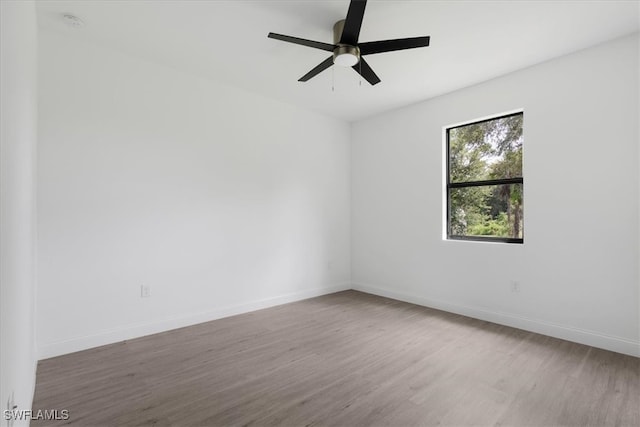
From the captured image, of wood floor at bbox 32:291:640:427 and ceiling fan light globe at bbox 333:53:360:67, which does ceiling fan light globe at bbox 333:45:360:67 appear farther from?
wood floor at bbox 32:291:640:427

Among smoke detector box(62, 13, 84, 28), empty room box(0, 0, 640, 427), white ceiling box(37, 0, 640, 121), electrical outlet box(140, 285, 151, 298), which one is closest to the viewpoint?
empty room box(0, 0, 640, 427)

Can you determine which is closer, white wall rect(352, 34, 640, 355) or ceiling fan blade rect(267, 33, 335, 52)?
ceiling fan blade rect(267, 33, 335, 52)

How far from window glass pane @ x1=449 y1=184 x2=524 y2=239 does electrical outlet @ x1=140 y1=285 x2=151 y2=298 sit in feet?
11.4

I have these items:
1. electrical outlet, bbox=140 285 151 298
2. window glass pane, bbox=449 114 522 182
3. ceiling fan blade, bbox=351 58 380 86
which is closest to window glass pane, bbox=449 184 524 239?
window glass pane, bbox=449 114 522 182

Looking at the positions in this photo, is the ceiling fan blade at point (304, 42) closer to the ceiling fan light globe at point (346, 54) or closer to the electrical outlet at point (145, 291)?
the ceiling fan light globe at point (346, 54)

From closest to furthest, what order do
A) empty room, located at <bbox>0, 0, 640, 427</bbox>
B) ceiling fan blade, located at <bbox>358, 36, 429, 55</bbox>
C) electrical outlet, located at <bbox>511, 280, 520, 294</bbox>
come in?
empty room, located at <bbox>0, 0, 640, 427</bbox>, ceiling fan blade, located at <bbox>358, 36, 429, 55</bbox>, electrical outlet, located at <bbox>511, 280, 520, 294</bbox>

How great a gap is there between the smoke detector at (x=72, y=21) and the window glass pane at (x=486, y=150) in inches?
153

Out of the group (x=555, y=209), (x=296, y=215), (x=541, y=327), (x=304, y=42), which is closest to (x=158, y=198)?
(x=296, y=215)

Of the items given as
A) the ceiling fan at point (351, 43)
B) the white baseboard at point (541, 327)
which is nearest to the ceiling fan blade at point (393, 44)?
the ceiling fan at point (351, 43)

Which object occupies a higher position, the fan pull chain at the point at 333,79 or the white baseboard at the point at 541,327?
the fan pull chain at the point at 333,79

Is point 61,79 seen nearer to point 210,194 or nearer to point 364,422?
point 210,194

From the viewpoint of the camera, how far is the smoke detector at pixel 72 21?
2469 mm

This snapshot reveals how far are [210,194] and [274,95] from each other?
1.51 meters

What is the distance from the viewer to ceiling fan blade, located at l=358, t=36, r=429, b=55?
7.24 feet
